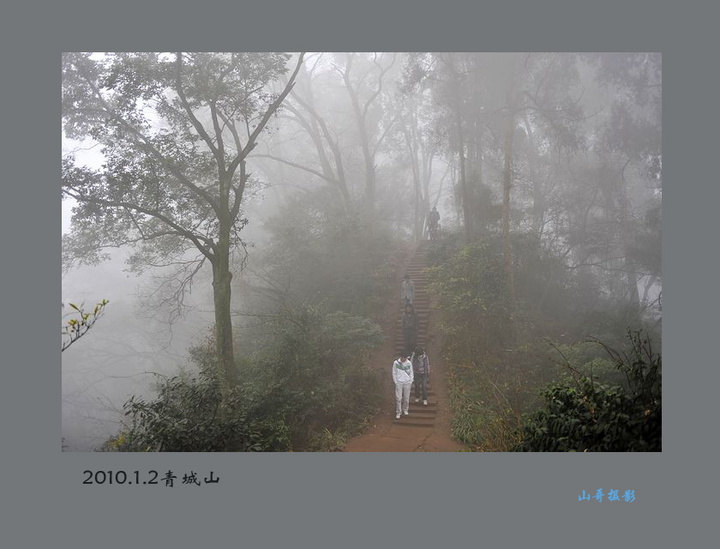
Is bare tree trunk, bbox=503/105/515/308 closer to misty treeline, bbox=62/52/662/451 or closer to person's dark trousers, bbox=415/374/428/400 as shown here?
misty treeline, bbox=62/52/662/451

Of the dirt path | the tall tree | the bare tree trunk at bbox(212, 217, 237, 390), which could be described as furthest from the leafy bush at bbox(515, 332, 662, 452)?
the tall tree

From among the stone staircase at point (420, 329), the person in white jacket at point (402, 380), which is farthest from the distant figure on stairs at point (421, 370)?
the person in white jacket at point (402, 380)

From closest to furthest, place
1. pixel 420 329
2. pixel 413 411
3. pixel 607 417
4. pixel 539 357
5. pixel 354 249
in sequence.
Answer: pixel 607 417 → pixel 413 411 → pixel 539 357 → pixel 420 329 → pixel 354 249

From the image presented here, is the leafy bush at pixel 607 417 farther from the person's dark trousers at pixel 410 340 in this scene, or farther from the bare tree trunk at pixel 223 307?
the bare tree trunk at pixel 223 307

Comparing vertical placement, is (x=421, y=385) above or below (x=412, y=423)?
above

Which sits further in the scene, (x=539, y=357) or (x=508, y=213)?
(x=508, y=213)

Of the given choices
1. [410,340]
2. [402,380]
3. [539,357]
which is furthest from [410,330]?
[539,357]

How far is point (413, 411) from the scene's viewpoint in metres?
6.45

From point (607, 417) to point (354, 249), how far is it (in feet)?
19.6

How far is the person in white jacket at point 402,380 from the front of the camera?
626 centimetres

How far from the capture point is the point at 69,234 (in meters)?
6.65

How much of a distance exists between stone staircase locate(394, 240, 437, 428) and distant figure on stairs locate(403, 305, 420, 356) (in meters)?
0.21

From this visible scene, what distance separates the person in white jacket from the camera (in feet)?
20.5

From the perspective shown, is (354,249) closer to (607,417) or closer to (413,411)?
(413,411)
